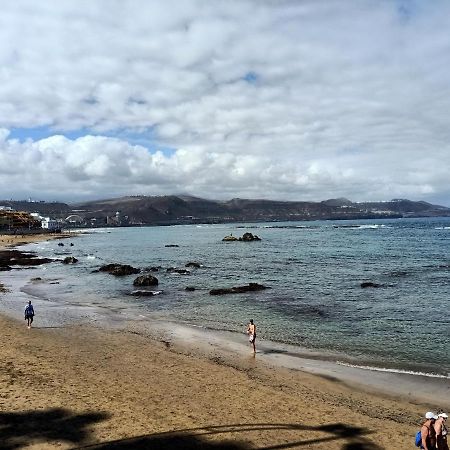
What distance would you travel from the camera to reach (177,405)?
589 inches

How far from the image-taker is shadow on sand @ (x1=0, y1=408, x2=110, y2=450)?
1191cm

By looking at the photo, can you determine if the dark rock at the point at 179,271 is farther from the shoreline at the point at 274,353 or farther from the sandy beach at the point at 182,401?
the sandy beach at the point at 182,401

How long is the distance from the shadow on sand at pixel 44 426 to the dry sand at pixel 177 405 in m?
0.03

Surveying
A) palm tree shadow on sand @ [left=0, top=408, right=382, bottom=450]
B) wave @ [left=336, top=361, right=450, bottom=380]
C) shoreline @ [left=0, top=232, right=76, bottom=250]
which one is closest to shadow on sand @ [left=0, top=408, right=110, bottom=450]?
palm tree shadow on sand @ [left=0, top=408, right=382, bottom=450]

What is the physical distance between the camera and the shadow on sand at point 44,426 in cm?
1191

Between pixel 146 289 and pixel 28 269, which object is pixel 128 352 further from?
pixel 28 269

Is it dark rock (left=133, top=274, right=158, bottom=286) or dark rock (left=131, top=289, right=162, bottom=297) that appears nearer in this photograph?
dark rock (left=131, top=289, right=162, bottom=297)

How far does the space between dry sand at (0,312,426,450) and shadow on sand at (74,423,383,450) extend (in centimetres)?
3

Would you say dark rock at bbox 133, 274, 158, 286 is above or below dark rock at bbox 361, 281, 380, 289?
below

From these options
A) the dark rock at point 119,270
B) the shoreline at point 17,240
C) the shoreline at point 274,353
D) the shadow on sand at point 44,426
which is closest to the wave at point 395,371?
the shoreline at point 274,353

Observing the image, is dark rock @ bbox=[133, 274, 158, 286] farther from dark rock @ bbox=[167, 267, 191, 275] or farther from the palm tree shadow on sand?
the palm tree shadow on sand

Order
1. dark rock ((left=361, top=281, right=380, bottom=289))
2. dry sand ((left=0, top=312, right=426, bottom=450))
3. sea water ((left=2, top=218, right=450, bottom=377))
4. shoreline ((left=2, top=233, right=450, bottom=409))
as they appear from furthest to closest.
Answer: dark rock ((left=361, top=281, right=380, bottom=289)) → sea water ((left=2, top=218, right=450, bottom=377)) → shoreline ((left=2, top=233, right=450, bottom=409)) → dry sand ((left=0, top=312, right=426, bottom=450))

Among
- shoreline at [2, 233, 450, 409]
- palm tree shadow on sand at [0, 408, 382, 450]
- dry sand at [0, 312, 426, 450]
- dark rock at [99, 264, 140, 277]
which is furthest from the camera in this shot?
dark rock at [99, 264, 140, 277]

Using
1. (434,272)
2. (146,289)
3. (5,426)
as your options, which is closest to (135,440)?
(5,426)
